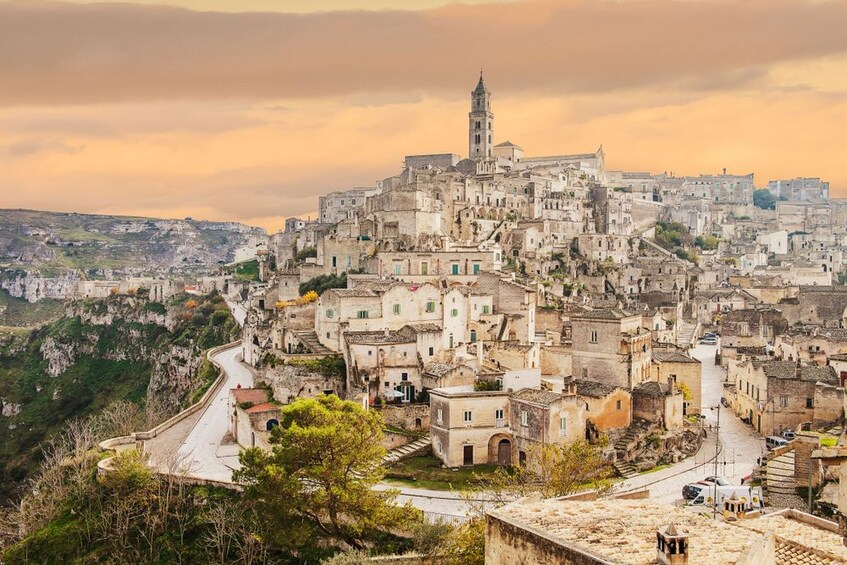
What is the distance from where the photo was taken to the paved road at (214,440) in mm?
39531

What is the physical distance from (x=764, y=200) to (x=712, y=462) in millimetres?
160737

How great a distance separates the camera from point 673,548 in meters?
13.4

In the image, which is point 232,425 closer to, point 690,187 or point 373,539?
point 373,539

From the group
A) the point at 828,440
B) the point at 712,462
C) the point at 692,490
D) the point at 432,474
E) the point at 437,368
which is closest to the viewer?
the point at 692,490

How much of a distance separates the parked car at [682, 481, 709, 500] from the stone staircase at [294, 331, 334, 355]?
76.1ft

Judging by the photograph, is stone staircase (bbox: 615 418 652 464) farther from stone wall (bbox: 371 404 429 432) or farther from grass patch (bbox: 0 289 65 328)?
grass patch (bbox: 0 289 65 328)

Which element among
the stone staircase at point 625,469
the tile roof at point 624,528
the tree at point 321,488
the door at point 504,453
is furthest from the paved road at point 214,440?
the tile roof at point 624,528

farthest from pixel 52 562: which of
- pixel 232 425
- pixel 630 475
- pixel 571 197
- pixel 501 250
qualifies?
pixel 571 197

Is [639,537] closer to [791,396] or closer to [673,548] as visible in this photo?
[673,548]

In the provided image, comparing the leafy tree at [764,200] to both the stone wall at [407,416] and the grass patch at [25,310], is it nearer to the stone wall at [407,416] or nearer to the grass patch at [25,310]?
the stone wall at [407,416]

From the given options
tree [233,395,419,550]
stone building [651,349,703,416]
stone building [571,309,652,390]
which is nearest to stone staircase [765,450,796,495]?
stone building [571,309,652,390]

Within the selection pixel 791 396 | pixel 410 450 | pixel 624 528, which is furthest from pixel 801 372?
Answer: pixel 624 528

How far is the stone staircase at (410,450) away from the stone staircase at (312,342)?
9878 mm

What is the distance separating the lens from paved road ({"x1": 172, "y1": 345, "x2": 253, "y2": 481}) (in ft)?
130
